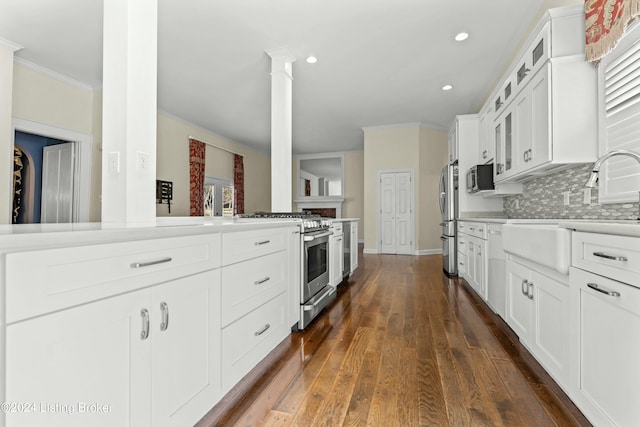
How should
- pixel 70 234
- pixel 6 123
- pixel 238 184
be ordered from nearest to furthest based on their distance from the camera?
1. pixel 70 234
2. pixel 6 123
3. pixel 238 184

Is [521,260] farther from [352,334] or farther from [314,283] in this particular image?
[314,283]

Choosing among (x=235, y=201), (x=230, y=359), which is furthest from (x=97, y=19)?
(x=235, y=201)

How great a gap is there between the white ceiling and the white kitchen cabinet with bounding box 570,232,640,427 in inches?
108

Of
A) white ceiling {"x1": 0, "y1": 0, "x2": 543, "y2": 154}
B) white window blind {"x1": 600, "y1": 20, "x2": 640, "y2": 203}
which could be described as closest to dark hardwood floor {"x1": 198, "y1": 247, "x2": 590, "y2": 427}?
white window blind {"x1": 600, "y1": 20, "x2": 640, "y2": 203}

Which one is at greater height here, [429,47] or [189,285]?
[429,47]

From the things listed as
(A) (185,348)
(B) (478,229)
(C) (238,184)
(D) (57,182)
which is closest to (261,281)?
(A) (185,348)

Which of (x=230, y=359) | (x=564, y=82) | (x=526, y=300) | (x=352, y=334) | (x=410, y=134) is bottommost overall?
(x=352, y=334)

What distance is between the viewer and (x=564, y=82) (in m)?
2.12

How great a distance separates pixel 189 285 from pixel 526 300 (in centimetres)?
192

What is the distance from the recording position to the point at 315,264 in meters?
2.66

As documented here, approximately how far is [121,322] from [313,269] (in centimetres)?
179

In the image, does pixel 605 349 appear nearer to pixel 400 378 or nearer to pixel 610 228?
pixel 610 228

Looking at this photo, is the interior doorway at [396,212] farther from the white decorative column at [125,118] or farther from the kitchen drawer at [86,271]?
the kitchen drawer at [86,271]

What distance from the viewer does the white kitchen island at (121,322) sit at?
68 centimetres
